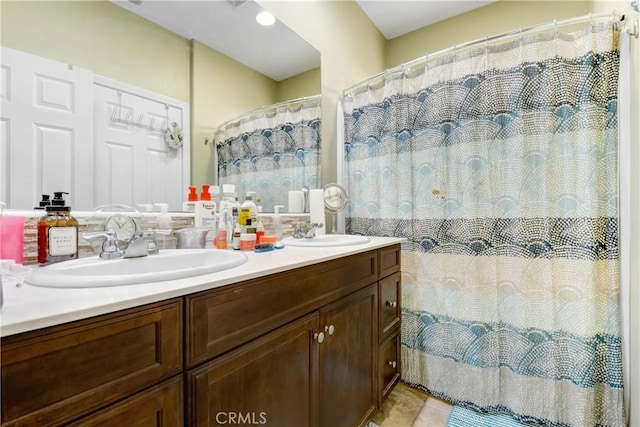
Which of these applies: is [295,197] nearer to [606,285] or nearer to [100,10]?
[100,10]

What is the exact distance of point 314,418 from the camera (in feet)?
3.22

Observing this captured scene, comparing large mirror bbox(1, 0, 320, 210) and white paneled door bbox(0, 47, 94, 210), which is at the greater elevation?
large mirror bbox(1, 0, 320, 210)

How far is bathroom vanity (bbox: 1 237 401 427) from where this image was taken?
44 cm

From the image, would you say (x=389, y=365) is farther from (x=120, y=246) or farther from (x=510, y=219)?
(x=120, y=246)

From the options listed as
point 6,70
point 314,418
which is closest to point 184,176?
point 6,70

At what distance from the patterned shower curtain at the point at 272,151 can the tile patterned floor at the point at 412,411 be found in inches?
Answer: 48.2

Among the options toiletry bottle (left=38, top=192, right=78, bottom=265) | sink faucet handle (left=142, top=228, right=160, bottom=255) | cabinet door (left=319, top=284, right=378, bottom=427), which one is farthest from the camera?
cabinet door (left=319, top=284, right=378, bottom=427)

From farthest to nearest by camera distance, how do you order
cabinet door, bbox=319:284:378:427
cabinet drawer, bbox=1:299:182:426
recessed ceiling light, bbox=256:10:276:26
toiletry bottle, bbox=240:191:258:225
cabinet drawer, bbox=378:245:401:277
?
recessed ceiling light, bbox=256:10:276:26
cabinet drawer, bbox=378:245:401:277
toiletry bottle, bbox=240:191:258:225
cabinet door, bbox=319:284:378:427
cabinet drawer, bbox=1:299:182:426

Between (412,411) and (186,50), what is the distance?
6.58 feet

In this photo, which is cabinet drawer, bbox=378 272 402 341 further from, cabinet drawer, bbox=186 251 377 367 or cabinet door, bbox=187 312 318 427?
cabinet door, bbox=187 312 318 427

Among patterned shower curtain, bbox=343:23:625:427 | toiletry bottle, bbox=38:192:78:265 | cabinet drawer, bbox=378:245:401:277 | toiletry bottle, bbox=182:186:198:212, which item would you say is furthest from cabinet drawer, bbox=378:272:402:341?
toiletry bottle, bbox=38:192:78:265

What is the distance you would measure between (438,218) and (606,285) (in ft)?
2.37

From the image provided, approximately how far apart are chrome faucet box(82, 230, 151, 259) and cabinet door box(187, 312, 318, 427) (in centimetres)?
44

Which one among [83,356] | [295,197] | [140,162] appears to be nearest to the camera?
[83,356]
